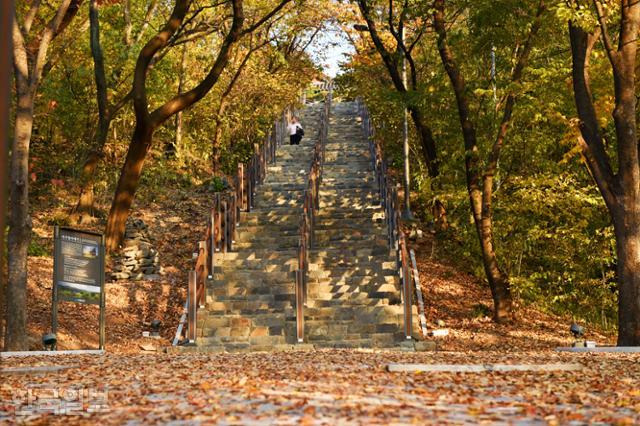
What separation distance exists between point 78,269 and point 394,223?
8.66 meters

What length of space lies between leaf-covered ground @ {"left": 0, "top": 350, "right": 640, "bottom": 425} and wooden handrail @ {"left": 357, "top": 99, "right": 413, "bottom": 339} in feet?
18.3

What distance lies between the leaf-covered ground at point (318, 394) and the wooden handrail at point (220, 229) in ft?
19.8

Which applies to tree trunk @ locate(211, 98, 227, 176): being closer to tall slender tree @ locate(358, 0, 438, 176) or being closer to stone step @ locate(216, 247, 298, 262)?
tall slender tree @ locate(358, 0, 438, 176)

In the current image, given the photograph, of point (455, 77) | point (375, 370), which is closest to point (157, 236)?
point (455, 77)

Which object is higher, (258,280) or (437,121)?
(437,121)

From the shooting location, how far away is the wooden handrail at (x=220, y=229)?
61.8 feet

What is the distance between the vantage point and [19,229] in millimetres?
16078

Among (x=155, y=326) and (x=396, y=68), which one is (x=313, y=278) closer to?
(x=155, y=326)

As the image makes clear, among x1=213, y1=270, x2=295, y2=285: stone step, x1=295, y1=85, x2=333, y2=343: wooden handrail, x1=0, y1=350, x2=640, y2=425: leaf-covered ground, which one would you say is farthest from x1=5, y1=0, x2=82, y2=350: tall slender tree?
x1=213, y1=270, x2=295, y2=285: stone step

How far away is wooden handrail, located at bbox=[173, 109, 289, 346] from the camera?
18828 millimetres

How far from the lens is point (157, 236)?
89.9ft

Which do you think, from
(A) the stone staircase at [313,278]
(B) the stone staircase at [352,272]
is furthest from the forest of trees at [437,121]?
(A) the stone staircase at [313,278]

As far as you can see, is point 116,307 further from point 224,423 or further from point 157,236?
point 224,423

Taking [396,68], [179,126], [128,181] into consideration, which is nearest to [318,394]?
[128,181]
